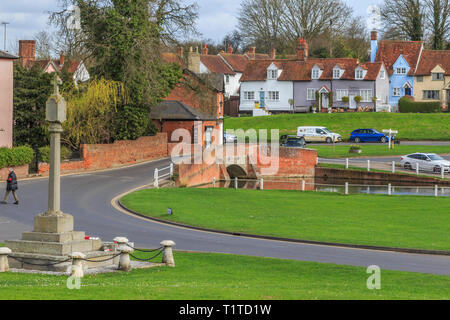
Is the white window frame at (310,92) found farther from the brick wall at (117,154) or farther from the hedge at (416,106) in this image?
the brick wall at (117,154)

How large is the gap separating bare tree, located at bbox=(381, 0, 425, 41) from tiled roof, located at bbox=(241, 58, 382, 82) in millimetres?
13897

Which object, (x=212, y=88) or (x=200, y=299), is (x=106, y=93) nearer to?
(x=212, y=88)

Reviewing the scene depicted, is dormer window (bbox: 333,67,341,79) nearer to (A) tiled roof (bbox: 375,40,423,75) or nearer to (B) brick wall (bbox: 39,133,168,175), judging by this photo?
(A) tiled roof (bbox: 375,40,423,75)

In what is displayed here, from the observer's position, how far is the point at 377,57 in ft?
323

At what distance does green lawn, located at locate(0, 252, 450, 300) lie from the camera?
13.8m

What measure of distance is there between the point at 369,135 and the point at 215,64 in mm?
43499

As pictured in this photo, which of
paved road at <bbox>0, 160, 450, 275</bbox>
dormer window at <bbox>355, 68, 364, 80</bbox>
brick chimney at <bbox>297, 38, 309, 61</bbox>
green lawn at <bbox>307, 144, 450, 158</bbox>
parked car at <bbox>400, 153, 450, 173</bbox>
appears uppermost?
brick chimney at <bbox>297, 38, 309, 61</bbox>

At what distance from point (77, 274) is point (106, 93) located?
36.6 metres

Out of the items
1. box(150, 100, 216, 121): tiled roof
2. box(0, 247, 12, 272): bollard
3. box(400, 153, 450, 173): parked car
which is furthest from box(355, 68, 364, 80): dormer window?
box(0, 247, 12, 272): bollard

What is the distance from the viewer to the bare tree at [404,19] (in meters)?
103

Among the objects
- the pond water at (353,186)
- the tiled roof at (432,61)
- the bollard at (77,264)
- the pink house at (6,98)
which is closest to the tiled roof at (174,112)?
the pond water at (353,186)

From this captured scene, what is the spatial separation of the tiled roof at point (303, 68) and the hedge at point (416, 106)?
482cm

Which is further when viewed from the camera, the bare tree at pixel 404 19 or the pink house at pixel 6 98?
the bare tree at pixel 404 19

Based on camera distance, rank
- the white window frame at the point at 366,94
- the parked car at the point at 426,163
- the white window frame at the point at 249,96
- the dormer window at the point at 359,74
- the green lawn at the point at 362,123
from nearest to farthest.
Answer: the parked car at the point at 426,163
the green lawn at the point at 362,123
the dormer window at the point at 359,74
the white window frame at the point at 366,94
the white window frame at the point at 249,96
